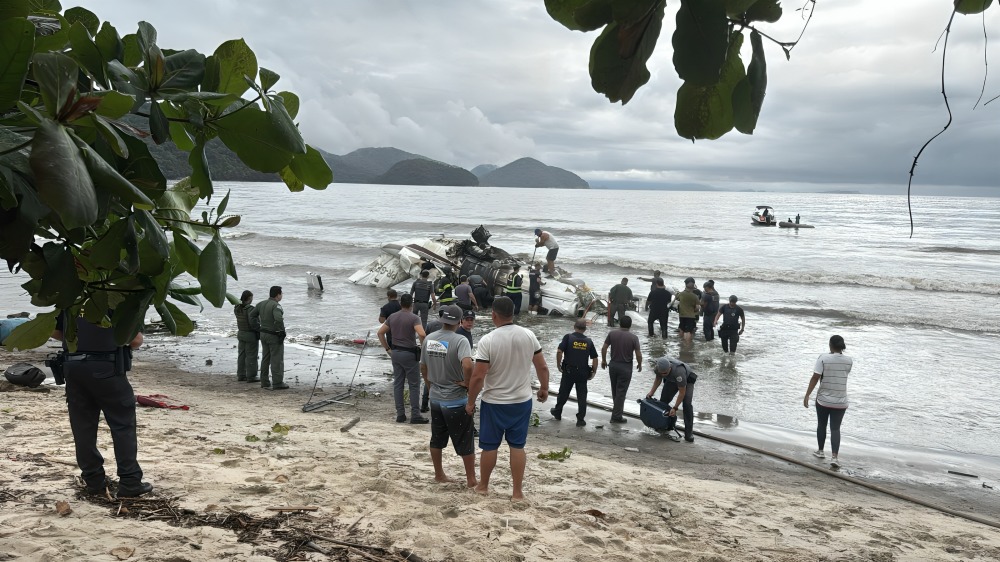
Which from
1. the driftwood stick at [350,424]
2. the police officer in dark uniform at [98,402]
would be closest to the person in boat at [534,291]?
the driftwood stick at [350,424]

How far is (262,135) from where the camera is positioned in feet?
5.66

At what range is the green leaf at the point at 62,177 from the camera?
1.09 metres

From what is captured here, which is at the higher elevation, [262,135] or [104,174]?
[262,135]

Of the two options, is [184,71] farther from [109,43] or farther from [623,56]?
[623,56]

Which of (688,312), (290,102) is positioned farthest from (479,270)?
(290,102)

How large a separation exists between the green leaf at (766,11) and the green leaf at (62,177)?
1.27 m

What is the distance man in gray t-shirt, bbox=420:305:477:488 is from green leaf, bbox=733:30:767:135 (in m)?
4.59

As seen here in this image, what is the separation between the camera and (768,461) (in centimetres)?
866

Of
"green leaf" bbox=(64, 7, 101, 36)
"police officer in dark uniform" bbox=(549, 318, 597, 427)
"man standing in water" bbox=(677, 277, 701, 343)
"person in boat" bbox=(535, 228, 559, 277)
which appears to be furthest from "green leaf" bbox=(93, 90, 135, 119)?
"person in boat" bbox=(535, 228, 559, 277)

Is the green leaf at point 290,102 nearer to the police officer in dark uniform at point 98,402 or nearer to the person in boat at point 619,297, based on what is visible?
the police officer in dark uniform at point 98,402

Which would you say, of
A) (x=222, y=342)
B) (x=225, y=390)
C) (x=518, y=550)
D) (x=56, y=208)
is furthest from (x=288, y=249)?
(x=56, y=208)

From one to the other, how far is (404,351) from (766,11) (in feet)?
26.6

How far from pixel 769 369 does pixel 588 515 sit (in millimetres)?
9687

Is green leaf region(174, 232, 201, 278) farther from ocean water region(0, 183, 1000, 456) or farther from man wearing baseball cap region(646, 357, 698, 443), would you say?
ocean water region(0, 183, 1000, 456)
